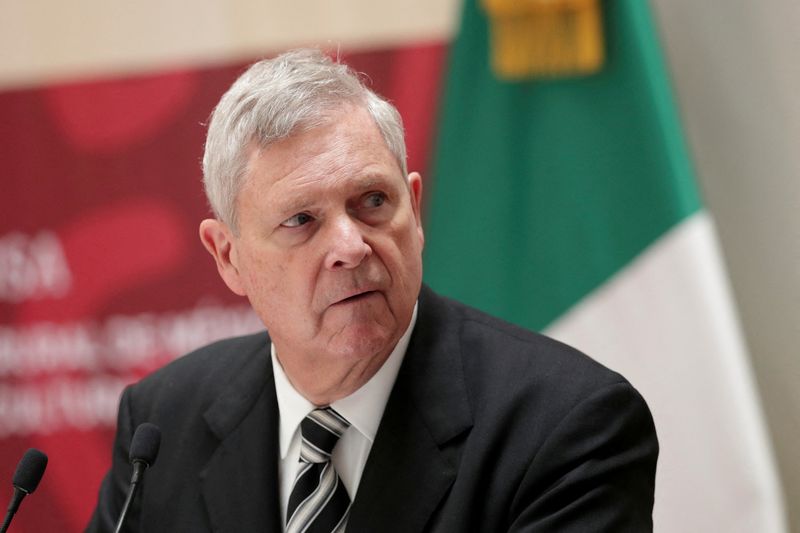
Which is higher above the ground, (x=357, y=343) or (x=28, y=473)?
(x=357, y=343)

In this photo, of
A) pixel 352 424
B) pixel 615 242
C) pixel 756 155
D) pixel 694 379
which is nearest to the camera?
pixel 352 424

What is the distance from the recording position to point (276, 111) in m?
1.91

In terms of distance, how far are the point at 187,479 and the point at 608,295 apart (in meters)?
1.33

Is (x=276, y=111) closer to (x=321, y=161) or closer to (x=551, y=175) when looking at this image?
(x=321, y=161)

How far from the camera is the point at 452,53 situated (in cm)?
314

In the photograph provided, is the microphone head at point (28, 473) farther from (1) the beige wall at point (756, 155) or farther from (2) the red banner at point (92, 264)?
(2) the red banner at point (92, 264)

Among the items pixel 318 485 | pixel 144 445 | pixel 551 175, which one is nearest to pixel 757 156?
pixel 551 175

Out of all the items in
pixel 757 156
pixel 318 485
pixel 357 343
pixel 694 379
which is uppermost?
pixel 757 156

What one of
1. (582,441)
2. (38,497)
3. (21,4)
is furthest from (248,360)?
(21,4)

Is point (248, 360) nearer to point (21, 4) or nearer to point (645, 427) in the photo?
point (645, 427)

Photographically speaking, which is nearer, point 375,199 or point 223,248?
point 375,199

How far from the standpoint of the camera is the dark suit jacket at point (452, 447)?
1829mm

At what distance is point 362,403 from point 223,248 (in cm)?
45

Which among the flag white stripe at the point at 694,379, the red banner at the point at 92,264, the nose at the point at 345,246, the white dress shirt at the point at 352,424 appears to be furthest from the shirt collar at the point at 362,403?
the red banner at the point at 92,264
